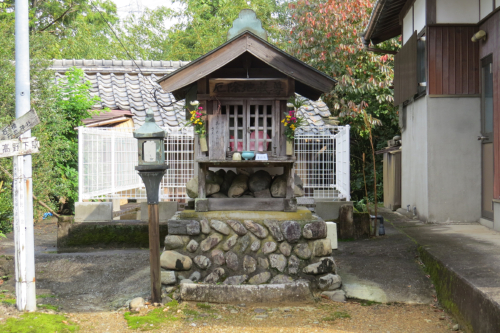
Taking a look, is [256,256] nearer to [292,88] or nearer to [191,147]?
[292,88]

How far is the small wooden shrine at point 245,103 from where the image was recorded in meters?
6.61

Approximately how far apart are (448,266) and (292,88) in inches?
123

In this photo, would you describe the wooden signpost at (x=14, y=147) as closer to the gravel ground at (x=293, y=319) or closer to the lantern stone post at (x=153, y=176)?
the lantern stone post at (x=153, y=176)

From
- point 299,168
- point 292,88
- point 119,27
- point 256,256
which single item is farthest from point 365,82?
point 119,27

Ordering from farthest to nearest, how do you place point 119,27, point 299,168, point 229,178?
point 119,27 → point 299,168 → point 229,178

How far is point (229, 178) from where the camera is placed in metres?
7.14

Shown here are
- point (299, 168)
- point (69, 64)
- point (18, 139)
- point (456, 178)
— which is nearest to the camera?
point (18, 139)

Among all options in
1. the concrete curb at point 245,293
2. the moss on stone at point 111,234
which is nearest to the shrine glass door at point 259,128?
the concrete curb at point 245,293

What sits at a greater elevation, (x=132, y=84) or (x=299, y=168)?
(x=132, y=84)

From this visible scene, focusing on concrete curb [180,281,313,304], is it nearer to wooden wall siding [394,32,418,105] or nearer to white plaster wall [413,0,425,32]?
Result: wooden wall siding [394,32,418,105]

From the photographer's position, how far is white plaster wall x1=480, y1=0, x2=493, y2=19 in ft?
27.7

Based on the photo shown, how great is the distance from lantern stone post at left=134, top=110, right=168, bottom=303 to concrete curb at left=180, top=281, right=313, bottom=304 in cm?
40

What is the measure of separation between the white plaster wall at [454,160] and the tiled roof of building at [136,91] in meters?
3.40

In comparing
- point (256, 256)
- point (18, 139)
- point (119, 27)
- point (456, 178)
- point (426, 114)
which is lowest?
point (256, 256)
